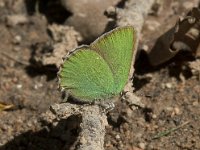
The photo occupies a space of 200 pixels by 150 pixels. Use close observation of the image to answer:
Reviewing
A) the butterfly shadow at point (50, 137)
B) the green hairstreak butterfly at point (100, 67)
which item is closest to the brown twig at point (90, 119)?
the green hairstreak butterfly at point (100, 67)

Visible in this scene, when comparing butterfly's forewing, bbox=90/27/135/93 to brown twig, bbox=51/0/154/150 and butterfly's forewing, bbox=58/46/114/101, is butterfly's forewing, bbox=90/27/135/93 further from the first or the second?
brown twig, bbox=51/0/154/150

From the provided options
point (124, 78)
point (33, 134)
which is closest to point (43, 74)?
point (33, 134)

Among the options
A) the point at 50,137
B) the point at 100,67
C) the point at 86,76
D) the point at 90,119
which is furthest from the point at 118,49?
the point at 50,137

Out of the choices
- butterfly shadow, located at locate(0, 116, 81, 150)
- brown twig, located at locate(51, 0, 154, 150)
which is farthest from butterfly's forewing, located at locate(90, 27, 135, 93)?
butterfly shadow, located at locate(0, 116, 81, 150)

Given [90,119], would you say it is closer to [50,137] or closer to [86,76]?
[86,76]

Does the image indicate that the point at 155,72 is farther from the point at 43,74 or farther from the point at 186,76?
the point at 43,74
